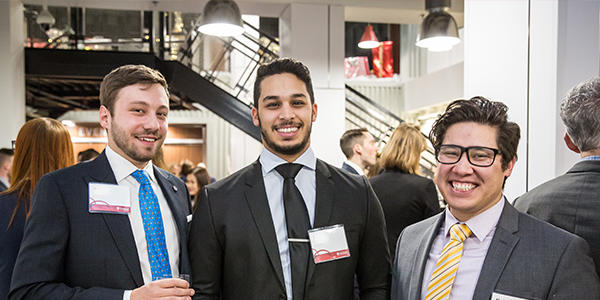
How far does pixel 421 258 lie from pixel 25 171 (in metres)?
1.64

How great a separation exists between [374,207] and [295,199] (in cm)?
31

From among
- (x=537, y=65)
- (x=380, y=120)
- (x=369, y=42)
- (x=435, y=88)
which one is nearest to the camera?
(x=537, y=65)

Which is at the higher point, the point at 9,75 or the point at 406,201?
A: the point at 9,75

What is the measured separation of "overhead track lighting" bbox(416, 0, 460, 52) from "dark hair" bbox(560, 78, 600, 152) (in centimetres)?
422

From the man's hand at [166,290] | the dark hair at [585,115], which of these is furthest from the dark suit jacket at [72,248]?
the dark hair at [585,115]

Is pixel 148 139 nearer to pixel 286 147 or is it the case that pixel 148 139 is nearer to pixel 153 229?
pixel 153 229

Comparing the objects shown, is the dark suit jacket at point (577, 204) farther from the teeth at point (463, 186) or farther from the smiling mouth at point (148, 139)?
the smiling mouth at point (148, 139)

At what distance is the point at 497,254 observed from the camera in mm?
1575

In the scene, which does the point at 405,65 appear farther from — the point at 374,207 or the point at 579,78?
the point at 374,207

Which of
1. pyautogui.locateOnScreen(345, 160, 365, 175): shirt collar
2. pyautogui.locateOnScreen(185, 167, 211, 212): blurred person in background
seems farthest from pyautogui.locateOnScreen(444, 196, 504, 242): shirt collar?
pyautogui.locateOnScreen(185, 167, 211, 212): blurred person in background

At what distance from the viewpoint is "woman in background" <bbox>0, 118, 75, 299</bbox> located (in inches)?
82.2

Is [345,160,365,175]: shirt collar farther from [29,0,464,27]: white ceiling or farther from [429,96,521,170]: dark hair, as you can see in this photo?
[29,0,464,27]: white ceiling

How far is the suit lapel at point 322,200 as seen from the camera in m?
1.80

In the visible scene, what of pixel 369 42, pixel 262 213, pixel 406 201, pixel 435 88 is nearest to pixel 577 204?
pixel 262 213
